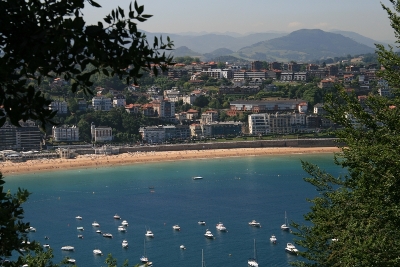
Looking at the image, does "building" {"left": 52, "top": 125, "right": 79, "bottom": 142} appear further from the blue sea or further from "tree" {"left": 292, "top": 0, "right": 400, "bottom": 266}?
"tree" {"left": 292, "top": 0, "right": 400, "bottom": 266}

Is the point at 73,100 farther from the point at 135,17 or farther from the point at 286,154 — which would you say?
the point at 135,17

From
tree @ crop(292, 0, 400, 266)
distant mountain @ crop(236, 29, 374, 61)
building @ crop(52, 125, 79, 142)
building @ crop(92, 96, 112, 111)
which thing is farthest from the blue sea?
distant mountain @ crop(236, 29, 374, 61)

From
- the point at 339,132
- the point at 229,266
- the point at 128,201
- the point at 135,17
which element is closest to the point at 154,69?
the point at 135,17

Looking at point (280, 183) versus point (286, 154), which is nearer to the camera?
point (280, 183)

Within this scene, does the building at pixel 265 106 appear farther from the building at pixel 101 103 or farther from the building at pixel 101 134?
the building at pixel 101 134

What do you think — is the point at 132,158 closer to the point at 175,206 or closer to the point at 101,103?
the point at 101,103

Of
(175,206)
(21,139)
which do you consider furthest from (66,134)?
(175,206)

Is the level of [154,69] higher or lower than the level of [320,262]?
higher

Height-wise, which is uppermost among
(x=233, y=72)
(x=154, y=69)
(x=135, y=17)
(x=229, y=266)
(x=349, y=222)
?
(x=233, y=72)
